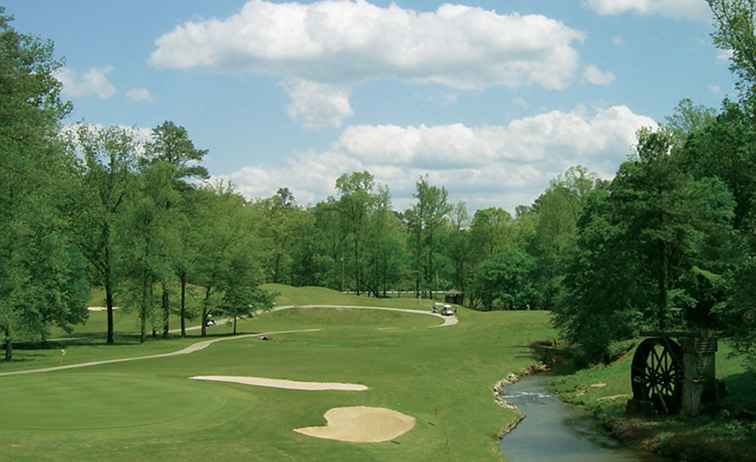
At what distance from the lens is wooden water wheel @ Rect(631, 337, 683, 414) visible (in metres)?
28.8

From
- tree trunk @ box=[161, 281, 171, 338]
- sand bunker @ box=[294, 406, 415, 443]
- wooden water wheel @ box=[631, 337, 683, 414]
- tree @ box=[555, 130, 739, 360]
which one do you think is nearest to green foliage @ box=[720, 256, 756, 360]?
wooden water wheel @ box=[631, 337, 683, 414]

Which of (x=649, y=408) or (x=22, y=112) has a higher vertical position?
(x=22, y=112)

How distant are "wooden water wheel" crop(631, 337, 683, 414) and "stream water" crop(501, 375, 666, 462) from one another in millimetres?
2426

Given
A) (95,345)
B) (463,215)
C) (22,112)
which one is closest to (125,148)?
(95,345)

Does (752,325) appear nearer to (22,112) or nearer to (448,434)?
(448,434)

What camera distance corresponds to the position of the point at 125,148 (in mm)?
61375

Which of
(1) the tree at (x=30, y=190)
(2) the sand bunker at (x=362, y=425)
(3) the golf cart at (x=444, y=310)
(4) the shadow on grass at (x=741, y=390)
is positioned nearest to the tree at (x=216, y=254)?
(1) the tree at (x=30, y=190)

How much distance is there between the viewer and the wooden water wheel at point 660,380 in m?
28.8

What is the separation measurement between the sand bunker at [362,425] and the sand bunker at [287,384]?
5060 mm

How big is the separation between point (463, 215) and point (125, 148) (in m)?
69.7

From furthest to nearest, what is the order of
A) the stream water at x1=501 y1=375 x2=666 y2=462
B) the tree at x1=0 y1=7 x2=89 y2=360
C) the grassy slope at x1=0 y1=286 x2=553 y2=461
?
the tree at x1=0 y1=7 x2=89 y2=360 < the stream water at x1=501 y1=375 x2=666 y2=462 < the grassy slope at x1=0 y1=286 x2=553 y2=461

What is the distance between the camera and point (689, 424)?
85.9ft

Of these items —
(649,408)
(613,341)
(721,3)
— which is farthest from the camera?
(613,341)

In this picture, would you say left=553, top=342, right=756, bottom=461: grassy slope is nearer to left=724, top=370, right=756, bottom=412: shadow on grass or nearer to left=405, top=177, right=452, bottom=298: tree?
left=724, top=370, right=756, bottom=412: shadow on grass
